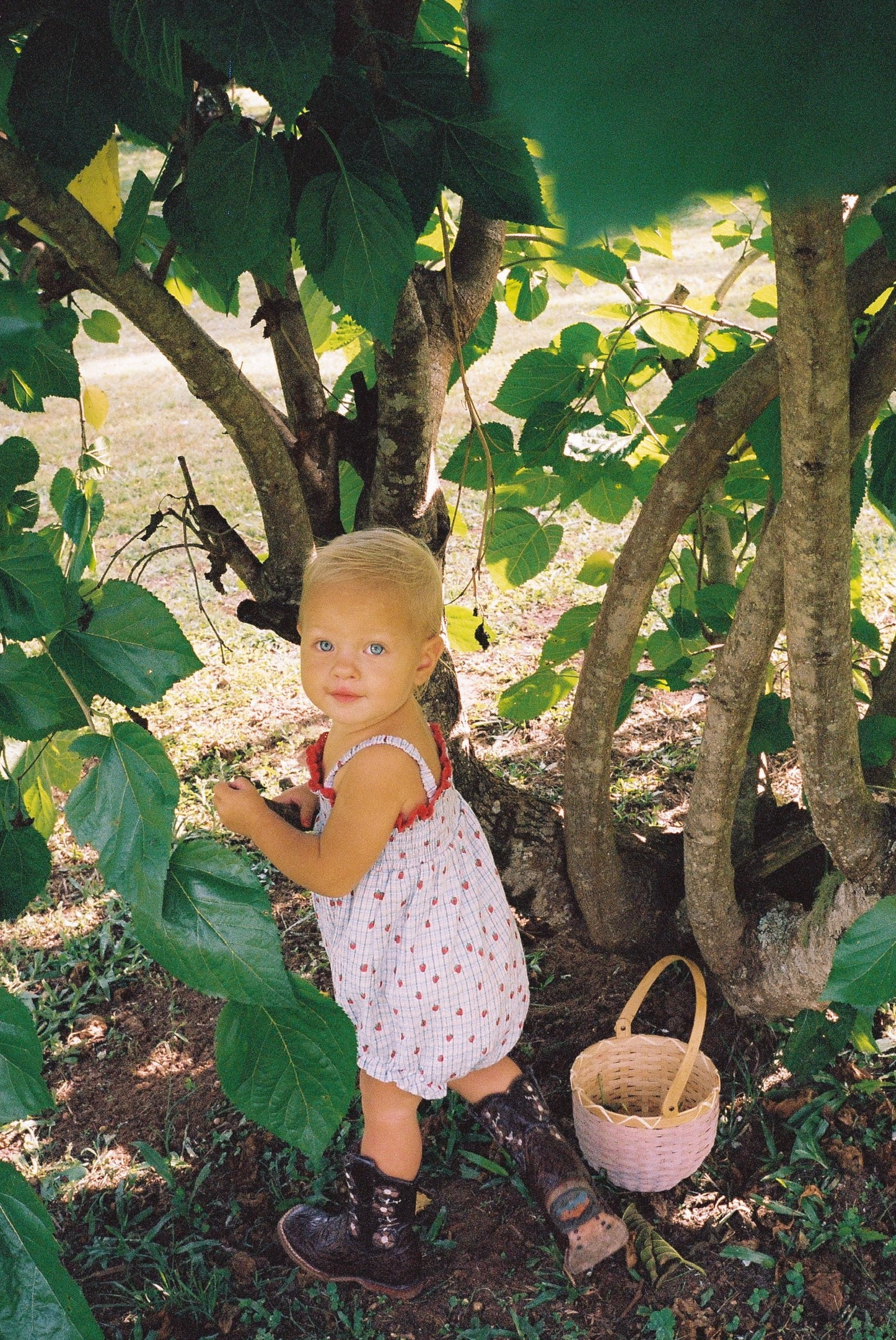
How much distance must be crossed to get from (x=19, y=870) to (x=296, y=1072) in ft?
1.21

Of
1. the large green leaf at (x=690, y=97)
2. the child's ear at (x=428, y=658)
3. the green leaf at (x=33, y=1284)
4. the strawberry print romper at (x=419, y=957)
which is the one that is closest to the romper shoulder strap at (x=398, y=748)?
the strawberry print romper at (x=419, y=957)

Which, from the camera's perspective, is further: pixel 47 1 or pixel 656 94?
pixel 47 1

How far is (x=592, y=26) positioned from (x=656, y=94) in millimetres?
18

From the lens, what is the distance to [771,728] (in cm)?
220

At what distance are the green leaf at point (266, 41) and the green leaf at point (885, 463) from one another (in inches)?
42.3

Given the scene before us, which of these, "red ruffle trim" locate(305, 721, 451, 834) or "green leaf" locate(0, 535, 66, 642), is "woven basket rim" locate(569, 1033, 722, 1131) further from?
"green leaf" locate(0, 535, 66, 642)

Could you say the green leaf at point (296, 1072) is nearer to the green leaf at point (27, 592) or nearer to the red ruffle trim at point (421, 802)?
the green leaf at point (27, 592)

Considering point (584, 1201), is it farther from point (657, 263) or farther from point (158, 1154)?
point (657, 263)

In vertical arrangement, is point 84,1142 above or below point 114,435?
below

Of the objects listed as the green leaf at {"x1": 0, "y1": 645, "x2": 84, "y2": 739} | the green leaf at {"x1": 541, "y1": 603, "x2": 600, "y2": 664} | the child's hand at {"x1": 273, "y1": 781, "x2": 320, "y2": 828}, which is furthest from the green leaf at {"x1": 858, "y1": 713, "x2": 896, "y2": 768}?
the green leaf at {"x1": 0, "y1": 645, "x2": 84, "y2": 739}

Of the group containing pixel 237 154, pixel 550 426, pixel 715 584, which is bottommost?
pixel 715 584

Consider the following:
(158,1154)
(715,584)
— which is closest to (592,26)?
(715,584)

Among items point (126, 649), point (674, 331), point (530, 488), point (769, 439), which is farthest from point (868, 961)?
point (674, 331)

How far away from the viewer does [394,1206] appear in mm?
1948
